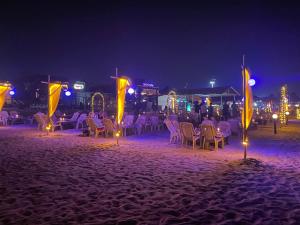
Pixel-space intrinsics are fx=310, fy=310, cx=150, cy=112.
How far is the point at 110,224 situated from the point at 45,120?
13.6 meters

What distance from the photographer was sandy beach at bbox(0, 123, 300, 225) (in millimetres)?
4270

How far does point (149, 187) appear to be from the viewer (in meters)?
5.69

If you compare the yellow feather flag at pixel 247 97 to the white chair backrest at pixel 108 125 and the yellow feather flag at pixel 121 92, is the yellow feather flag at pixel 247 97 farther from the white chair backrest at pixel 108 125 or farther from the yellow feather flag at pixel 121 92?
the white chair backrest at pixel 108 125

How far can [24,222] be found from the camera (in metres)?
4.05

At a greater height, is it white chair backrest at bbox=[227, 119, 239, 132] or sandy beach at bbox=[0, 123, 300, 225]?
white chair backrest at bbox=[227, 119, 239, 132]

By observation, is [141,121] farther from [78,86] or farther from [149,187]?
[78,86]

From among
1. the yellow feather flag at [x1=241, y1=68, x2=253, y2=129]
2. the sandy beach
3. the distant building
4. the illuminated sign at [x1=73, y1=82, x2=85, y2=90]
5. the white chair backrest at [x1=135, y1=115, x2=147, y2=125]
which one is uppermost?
the illuminated sign at [x1=73, y1=82, x2=85, y2=90]

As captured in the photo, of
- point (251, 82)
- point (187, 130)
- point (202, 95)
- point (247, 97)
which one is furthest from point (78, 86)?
point (247, 97)

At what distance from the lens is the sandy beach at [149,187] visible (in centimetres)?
427

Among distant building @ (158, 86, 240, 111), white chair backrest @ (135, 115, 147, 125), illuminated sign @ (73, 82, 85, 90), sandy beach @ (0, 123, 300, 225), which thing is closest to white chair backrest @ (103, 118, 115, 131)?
white chair backrest @ (135, 115, 147, 125)

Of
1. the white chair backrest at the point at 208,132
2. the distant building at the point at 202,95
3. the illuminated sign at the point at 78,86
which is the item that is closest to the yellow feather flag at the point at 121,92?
the white chair backrest at the point at 208,132

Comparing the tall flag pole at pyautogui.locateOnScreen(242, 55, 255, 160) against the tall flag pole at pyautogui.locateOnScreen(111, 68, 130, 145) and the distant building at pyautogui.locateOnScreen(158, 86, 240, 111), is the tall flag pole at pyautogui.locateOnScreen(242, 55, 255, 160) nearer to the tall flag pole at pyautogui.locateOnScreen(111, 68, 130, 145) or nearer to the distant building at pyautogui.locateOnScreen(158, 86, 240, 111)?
the tall flag pole at pyautogui.locateOnScreen(111, 68, 130, 145)

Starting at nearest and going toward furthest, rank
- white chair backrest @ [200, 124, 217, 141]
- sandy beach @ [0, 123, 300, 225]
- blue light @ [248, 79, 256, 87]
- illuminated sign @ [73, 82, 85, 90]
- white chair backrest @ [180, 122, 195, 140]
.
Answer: sandy beach @ [0, 123, 300, 225] → blue light @ [248, 79, 256, 87] → white chair backrest @ [200, 124, 217, 141] → white chair backrest @ [180, 122, 195, 140] → illuminated sign @ [73, 82, 85, 90]

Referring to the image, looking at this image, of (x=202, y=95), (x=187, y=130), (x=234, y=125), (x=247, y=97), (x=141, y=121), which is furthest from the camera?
(x=202, y=95)
